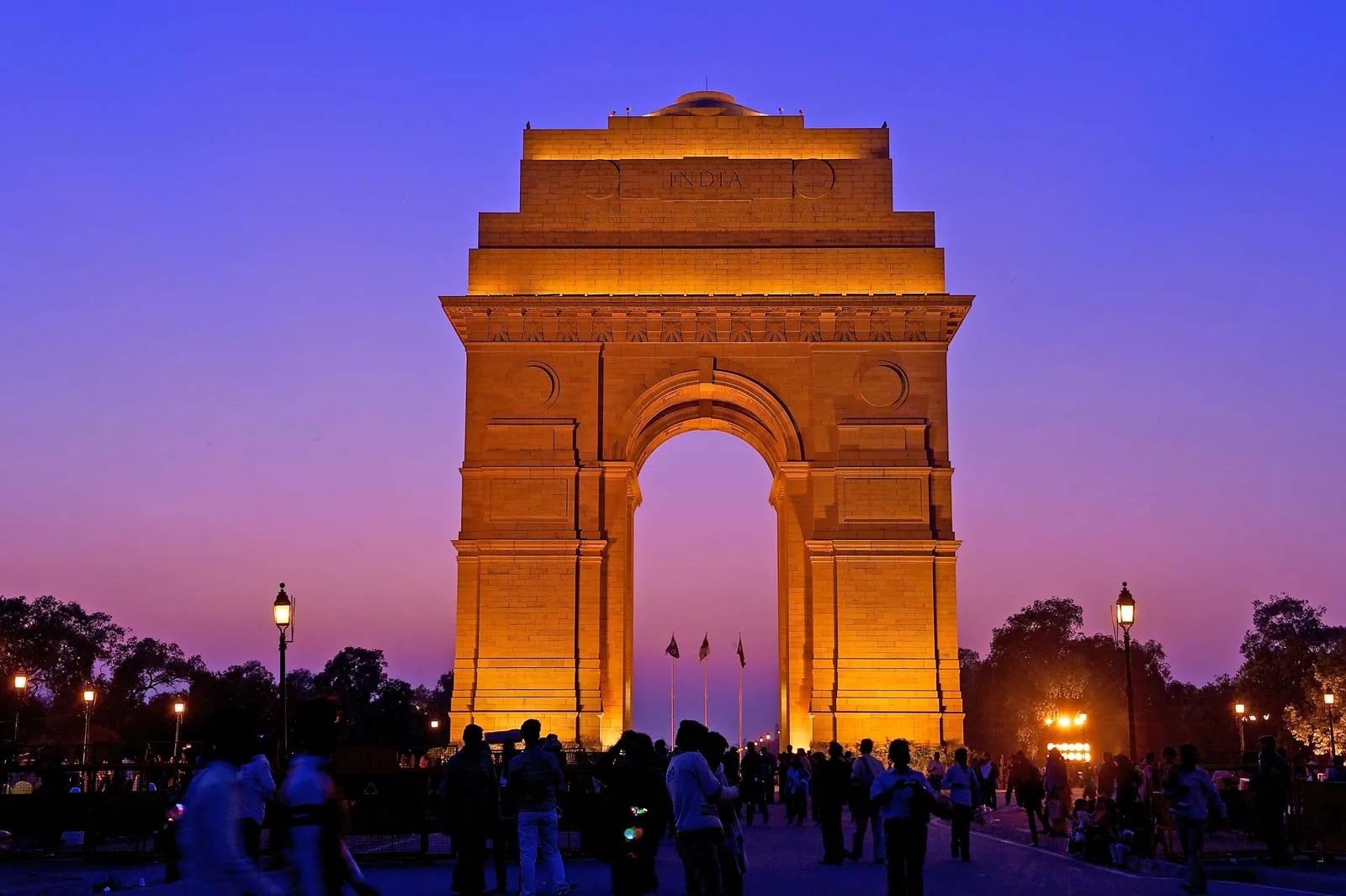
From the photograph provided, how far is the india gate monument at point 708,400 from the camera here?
3769 centimetres

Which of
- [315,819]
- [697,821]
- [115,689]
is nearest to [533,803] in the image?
[697,821]

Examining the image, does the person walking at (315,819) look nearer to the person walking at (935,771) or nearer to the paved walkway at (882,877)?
the paved walkway at (882,877)

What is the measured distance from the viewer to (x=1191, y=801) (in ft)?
54.5

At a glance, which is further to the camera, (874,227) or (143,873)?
(874,227)

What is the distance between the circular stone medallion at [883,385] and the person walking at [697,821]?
28.3 meters

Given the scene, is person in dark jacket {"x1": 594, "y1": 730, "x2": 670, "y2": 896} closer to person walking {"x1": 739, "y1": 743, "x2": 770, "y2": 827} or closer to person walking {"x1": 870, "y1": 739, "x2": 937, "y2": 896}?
person walking {"x1": 870, "y1": 739, "x2": 937, "y2": 896}

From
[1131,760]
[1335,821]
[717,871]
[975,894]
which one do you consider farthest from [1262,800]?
[717,871]

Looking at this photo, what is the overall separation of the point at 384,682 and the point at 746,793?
8364cm

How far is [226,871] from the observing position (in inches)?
280

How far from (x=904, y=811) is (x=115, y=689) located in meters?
86.4

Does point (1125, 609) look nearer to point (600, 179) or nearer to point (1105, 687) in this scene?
point (600, 179)

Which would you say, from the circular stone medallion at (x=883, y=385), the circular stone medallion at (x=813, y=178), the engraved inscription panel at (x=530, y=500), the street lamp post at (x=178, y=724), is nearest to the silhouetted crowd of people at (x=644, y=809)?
the street lamp post at (x=178, y=724)

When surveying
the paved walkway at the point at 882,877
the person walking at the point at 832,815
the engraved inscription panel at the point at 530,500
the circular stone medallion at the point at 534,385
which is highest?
the circular stone medallion at the point at 534,385

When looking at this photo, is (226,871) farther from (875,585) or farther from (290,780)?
(875,585)
